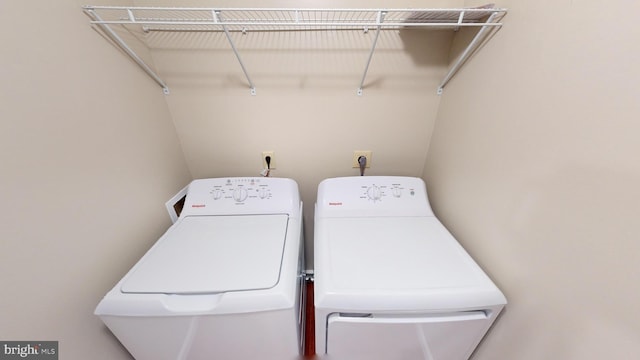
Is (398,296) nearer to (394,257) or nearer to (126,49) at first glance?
(394,257)

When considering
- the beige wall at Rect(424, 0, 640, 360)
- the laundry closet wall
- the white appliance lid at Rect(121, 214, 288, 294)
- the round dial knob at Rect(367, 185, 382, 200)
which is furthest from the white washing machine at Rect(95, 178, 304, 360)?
the beige wall at Rect(424, 0, 640, 360)

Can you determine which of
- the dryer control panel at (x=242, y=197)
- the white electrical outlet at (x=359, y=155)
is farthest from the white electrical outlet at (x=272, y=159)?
the white electrical outlet at (x=359, y=155)

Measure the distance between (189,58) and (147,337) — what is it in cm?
121

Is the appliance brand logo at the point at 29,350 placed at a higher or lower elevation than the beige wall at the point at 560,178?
lower

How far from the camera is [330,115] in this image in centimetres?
121

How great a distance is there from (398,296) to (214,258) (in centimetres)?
68

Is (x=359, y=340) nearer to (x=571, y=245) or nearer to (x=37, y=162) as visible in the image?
(x=571, y=245)

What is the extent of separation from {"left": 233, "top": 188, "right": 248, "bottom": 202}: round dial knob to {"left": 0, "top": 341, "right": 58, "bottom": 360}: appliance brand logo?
71 centimetres

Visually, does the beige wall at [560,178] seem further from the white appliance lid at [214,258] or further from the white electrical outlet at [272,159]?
the white electrical outlet at [272,159]

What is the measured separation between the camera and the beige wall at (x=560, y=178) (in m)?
0.45

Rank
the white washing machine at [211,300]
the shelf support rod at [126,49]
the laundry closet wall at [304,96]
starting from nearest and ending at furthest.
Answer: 1. the white washing machine at [211,300]
2. the shelf support rod at [126,49]
3. the laundry closet wall at [304,96]

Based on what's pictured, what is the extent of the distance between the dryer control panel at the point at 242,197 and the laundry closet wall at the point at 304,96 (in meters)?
0.22

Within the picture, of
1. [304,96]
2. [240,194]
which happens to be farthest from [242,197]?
[304,96]

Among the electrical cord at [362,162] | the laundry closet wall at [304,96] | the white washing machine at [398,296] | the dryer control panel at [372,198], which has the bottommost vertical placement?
the white washing machine at [398,296]
